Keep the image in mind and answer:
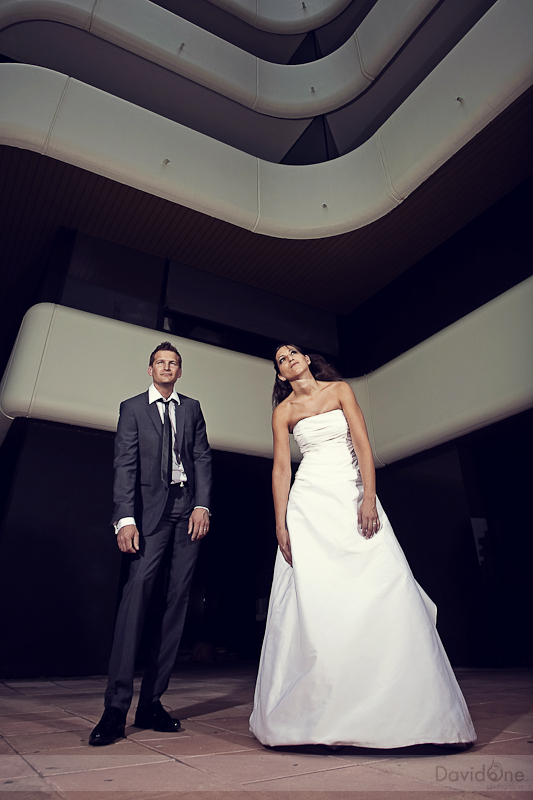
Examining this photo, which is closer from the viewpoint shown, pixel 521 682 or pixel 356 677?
pixel 356 677

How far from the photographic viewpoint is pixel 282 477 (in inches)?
93.7

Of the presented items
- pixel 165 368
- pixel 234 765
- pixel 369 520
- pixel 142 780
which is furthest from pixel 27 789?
pixel 165 368

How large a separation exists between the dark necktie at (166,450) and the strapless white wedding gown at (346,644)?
2.13 feet

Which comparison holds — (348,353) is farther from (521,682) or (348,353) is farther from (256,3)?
(256,3)

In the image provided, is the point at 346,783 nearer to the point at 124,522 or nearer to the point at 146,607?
the point at 146,607

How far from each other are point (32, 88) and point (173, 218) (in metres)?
2.18

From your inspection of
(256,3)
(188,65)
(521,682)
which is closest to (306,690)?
(521,682)

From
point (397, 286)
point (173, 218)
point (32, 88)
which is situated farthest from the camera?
point (397, 286)

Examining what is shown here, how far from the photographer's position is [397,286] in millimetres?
7895

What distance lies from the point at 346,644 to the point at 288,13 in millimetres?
11131

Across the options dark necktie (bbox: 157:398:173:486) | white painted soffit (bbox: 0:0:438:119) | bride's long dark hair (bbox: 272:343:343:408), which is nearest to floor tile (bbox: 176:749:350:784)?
dark necktie (bbox: 157:398:173:486)

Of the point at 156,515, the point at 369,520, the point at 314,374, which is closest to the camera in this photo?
the point at 369,520

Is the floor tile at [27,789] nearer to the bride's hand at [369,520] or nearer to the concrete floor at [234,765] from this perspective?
the concrete floor at [234,765]

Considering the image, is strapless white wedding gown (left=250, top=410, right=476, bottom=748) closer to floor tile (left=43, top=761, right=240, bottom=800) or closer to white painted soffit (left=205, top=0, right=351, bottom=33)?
floor tile (left=43, top=761, right=240, bottom=800)
